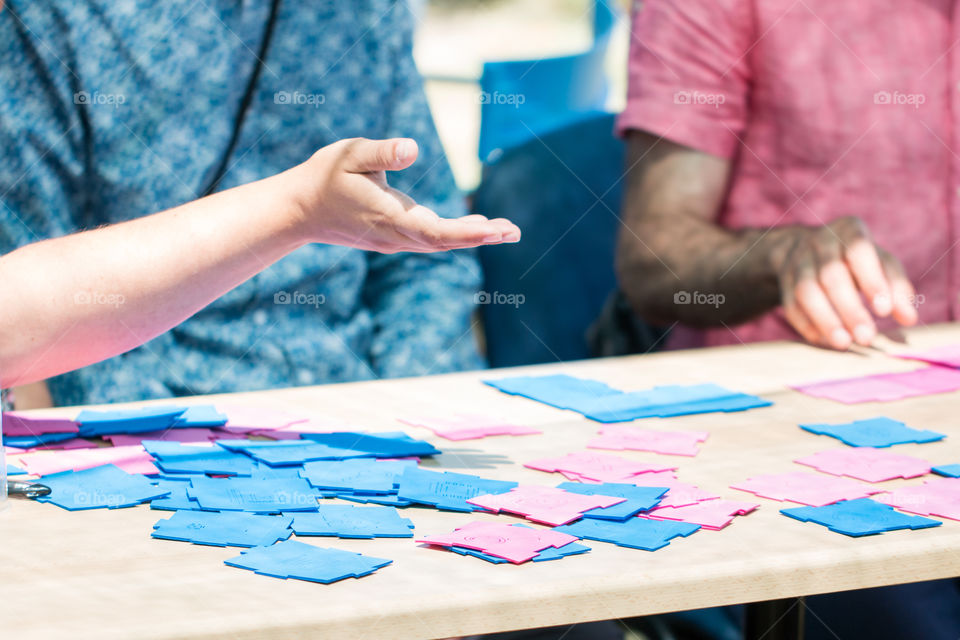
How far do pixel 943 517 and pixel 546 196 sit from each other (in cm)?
113

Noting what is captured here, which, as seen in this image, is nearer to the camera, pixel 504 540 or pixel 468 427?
pixel 504 540

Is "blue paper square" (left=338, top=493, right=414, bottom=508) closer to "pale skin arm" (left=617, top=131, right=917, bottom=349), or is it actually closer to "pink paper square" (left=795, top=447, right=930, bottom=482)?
"pink paper square" (left=795, top=447, right=930, bottom=482)

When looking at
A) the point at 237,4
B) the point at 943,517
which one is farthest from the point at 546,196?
the point at 943,517

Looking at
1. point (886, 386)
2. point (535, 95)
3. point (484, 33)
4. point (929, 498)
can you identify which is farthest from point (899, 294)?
point (484, 33)

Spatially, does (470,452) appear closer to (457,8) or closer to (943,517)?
(943,517)

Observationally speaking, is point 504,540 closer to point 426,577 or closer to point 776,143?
point 426,577

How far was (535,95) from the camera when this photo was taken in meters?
2.22

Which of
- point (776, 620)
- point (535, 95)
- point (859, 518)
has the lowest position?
point (776, 620)

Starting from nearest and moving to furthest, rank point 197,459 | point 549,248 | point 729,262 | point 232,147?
point 197,459
point 232,147
point 729,262
point 549,248

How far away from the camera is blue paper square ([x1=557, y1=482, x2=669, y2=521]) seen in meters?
0.75

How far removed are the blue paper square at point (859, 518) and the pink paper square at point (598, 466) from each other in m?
0.14

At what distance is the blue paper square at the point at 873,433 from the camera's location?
3.15 ft

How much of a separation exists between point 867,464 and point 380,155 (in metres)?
0.50

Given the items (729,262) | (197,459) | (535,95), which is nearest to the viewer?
(197,459)
